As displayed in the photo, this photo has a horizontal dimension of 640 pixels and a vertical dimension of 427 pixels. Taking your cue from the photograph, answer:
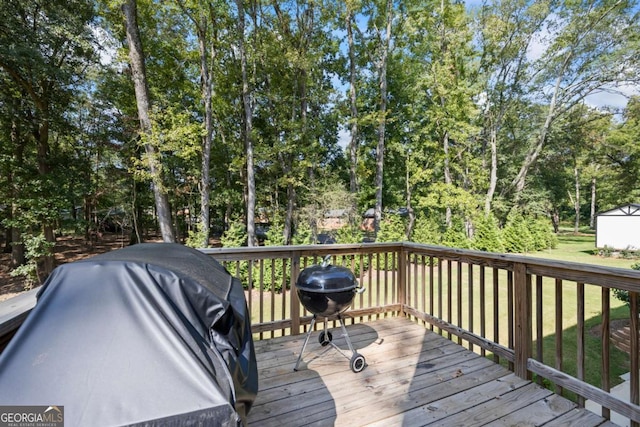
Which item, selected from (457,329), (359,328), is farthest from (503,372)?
(359,328)

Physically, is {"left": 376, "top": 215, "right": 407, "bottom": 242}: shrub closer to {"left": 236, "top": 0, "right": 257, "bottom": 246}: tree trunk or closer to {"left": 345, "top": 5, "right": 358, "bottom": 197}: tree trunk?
{"left": 345, "top": 5, "right": 358, "bottom": 197}: tree trunk

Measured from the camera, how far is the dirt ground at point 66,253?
375 inches

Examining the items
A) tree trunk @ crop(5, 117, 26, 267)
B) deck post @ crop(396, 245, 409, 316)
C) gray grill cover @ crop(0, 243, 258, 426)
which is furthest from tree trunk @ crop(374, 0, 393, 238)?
tree trunk @ crop(5, 117, 26, 267)

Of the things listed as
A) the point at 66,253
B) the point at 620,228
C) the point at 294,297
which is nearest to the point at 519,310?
the point at 294,297

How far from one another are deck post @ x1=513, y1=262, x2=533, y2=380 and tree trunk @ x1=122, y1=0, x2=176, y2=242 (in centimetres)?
759

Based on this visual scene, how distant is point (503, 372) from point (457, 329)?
58 centimetres

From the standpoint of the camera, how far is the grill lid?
7.63ft

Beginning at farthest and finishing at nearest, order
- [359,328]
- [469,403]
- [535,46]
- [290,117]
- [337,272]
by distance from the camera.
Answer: [535,46], [290,117], [359,328], [337,272], [469,403]

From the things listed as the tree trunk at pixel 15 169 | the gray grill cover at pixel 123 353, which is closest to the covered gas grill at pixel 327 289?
the gray grill cover at pixel 123 353

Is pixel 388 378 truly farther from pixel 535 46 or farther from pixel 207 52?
pixel 535 46

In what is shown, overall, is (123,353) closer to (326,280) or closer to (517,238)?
(326,280)

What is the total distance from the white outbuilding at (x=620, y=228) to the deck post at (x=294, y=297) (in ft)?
56.1

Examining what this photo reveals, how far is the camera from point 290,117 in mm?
12141

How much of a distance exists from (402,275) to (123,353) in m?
3.36
